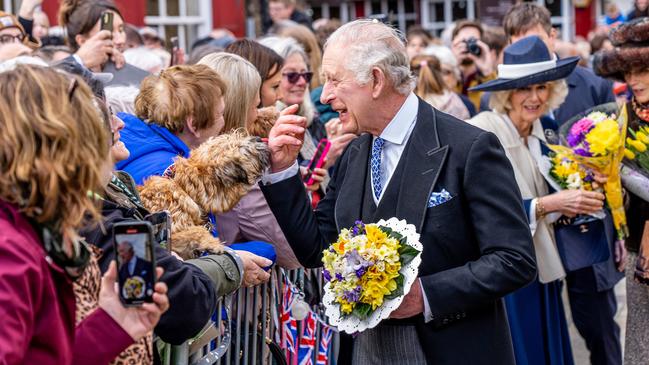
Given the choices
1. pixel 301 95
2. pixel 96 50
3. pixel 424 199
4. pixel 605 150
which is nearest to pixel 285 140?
pixel 424 199

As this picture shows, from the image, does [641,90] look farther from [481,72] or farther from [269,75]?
[481,72]

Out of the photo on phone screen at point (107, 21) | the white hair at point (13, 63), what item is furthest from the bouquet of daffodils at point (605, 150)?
the photo on phone screen at point (107, 21)

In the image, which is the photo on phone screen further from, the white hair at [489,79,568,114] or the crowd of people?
the white hair at [489,79,568,114]

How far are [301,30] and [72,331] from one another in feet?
20.1

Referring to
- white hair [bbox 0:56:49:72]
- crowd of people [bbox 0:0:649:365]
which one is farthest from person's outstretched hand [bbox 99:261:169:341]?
white hair [bbox 0:56:49:72]

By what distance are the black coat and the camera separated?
6334 mm

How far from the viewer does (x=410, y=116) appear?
364cm

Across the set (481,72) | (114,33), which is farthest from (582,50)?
(114,33)

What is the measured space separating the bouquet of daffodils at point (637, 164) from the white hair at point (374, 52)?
170 centimetres

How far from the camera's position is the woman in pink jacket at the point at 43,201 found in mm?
2043

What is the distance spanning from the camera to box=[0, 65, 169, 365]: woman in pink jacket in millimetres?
2043

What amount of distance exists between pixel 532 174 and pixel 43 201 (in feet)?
12.8

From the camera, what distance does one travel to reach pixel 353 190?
373cm

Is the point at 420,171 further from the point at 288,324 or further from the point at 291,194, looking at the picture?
the point at 288,324
